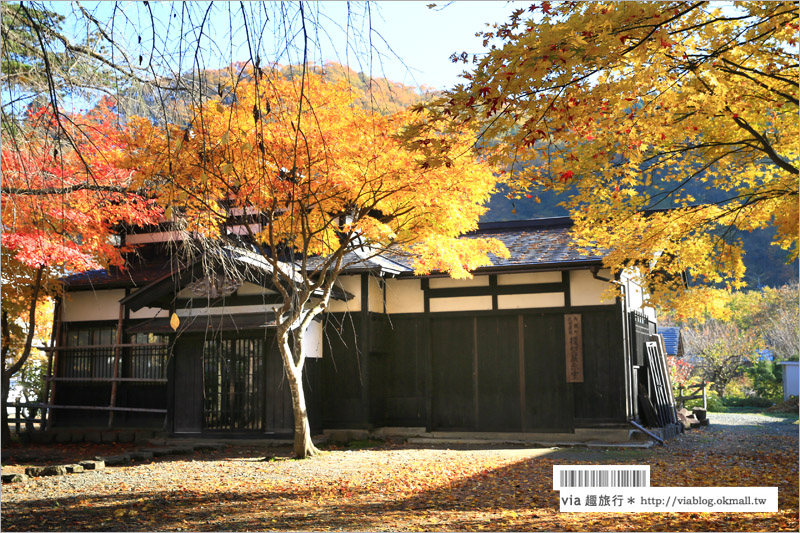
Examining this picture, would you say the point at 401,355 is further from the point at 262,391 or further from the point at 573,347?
the point at 573,347

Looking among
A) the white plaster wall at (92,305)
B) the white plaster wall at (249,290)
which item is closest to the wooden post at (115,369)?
the white plaster wall at (92,305)

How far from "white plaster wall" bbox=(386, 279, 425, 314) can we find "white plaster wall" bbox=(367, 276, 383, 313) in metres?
0.19

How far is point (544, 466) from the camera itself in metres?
10.2

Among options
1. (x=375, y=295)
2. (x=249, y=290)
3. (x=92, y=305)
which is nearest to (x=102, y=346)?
(x=92, y=305)

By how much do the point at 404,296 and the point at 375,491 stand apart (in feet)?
23.6

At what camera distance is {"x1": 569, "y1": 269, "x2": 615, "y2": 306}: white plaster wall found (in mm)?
13547

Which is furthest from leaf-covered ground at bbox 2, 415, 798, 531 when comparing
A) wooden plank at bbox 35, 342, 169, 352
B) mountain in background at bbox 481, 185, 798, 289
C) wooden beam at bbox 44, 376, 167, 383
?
mountain in background at bbox 481, 185, 798, 289

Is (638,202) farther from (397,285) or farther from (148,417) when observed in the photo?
(148,417)

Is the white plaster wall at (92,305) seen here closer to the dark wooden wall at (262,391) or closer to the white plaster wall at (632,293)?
the dark wooden wall at (262,391)

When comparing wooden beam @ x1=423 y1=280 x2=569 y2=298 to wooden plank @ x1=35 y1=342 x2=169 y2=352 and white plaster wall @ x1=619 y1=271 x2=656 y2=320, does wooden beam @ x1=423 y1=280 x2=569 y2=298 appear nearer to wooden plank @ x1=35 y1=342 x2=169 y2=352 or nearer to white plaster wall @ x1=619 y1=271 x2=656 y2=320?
white plaster wall @ x1=619 y1=271 x2=656 y2=320

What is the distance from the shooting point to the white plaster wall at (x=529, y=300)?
45.8 ft

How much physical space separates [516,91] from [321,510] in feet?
15.0

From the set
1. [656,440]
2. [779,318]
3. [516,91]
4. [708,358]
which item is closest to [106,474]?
[516,91]

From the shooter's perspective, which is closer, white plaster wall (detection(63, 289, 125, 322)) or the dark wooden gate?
the dark wooden gate
